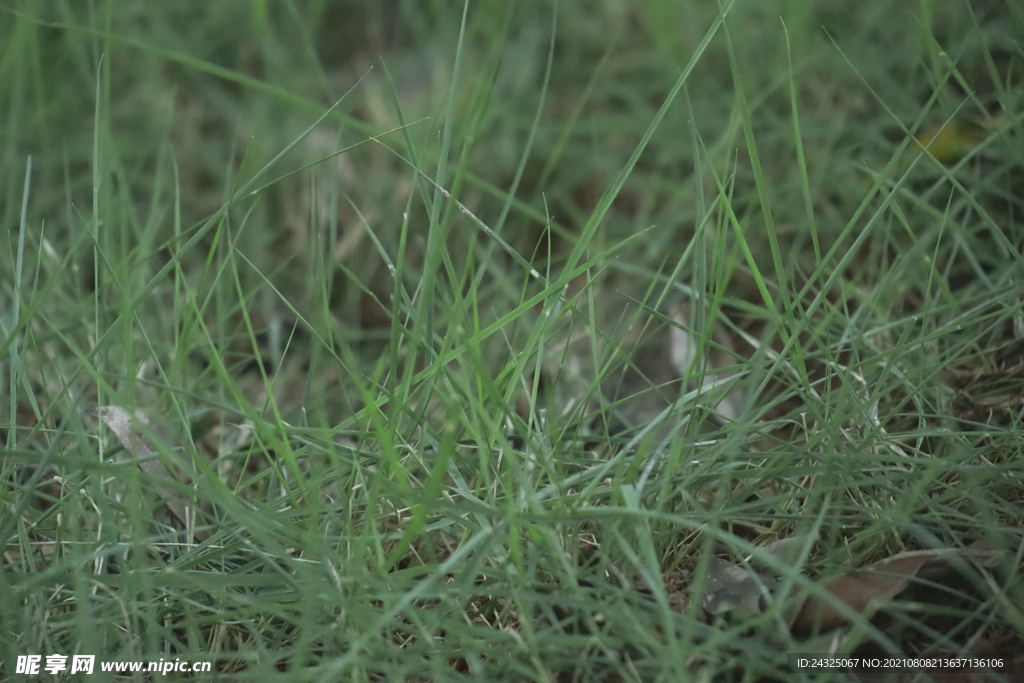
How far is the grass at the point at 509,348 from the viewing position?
0.84 meters

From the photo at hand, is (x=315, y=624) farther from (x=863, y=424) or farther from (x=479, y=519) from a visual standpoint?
(x=863, y=424)

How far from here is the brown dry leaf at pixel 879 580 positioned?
2.67 feet

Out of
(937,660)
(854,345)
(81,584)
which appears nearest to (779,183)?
(854,345)

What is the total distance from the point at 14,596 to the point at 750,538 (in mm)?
918

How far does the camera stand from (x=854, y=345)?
3.45ft

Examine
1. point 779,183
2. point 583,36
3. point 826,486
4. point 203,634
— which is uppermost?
point 583,36

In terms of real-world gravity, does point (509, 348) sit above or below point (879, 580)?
above

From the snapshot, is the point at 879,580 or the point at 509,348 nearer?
the point at 879,580

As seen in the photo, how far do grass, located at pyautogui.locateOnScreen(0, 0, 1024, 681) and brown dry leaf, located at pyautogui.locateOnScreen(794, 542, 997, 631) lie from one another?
0.02m

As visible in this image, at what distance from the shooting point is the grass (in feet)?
2.75

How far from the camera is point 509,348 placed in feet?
3.26

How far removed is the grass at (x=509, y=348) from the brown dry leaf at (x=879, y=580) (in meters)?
0.02

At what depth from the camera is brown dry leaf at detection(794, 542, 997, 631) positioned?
815 mm

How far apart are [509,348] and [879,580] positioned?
52 cm
